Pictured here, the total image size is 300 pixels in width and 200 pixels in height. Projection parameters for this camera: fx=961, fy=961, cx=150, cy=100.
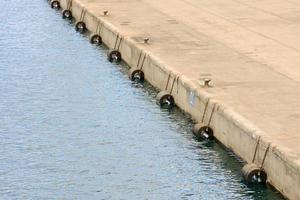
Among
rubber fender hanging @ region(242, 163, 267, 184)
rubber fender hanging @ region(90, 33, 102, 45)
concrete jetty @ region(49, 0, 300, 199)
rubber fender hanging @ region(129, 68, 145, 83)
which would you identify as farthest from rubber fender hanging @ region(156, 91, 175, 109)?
rubber fender hanging @ region(90, 33, 102, 45)

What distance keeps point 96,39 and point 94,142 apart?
48.1 ft

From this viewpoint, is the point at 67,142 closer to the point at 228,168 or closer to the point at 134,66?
the point at 228,168

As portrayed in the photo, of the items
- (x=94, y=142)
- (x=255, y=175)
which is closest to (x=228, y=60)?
(x=94, y=142)

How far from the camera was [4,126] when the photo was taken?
94.1 ft

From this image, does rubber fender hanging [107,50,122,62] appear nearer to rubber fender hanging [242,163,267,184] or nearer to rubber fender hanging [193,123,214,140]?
rubber fender hanging [193,123,214,140]

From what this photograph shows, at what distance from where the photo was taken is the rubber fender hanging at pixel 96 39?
1613 inches

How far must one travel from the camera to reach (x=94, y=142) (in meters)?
26.9

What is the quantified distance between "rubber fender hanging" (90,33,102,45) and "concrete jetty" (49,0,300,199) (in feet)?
0.91

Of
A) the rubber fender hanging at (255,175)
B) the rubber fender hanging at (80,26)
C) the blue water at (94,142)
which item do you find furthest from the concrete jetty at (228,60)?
the blue water at (94,142)

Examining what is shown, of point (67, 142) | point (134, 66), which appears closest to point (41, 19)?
point (134, 66)

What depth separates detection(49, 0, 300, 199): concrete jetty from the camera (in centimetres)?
2338

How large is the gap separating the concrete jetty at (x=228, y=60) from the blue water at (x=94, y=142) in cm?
79

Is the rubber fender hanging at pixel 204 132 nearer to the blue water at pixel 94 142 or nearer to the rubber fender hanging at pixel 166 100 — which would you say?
the blue water at pixel 94 142

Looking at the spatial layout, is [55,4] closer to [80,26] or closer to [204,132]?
[80,26]
